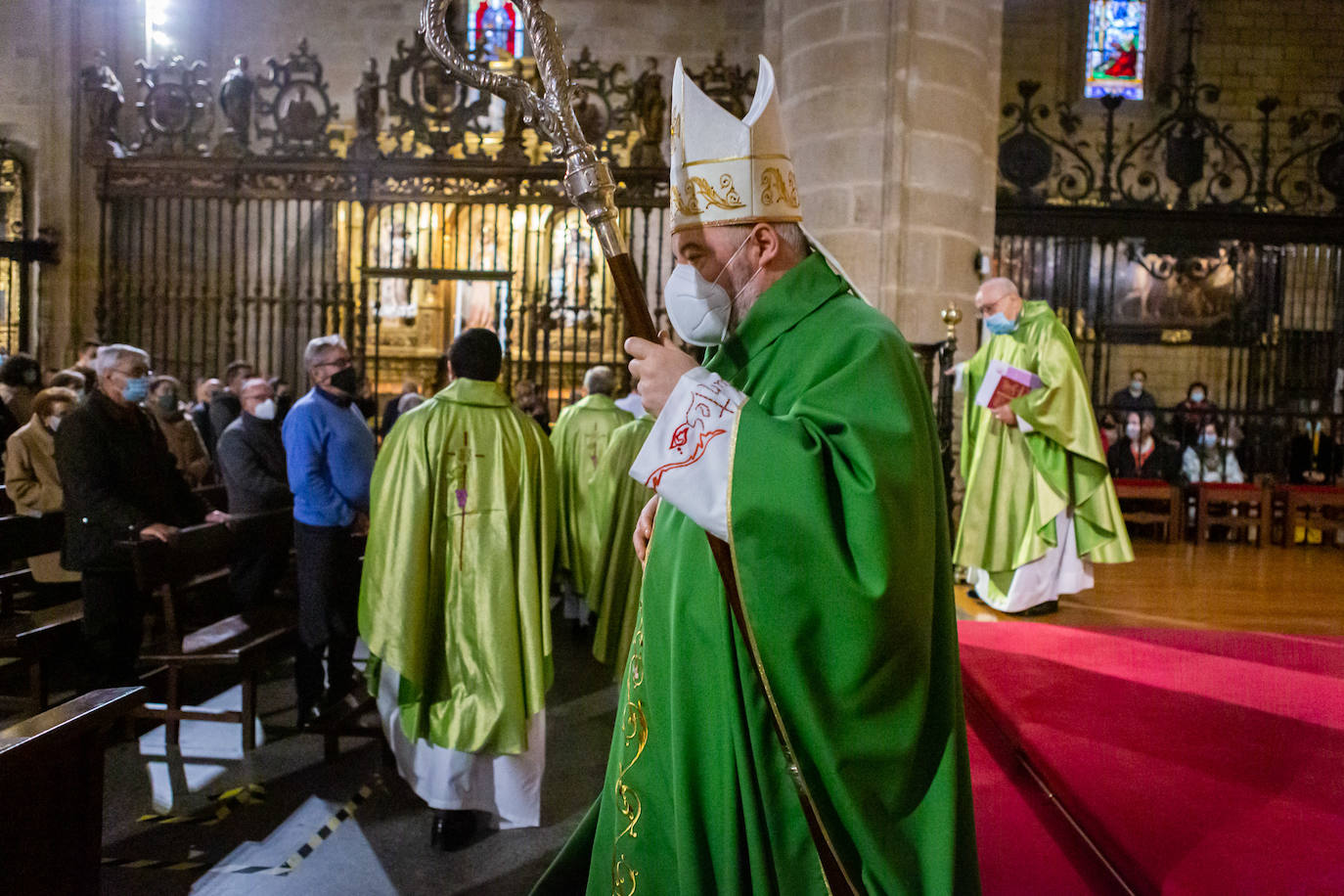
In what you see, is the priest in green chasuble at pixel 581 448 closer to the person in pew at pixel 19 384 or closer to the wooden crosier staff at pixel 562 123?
the person in pew at pixel 19 384

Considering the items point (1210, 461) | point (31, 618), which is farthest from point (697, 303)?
A: point (1210, 461)

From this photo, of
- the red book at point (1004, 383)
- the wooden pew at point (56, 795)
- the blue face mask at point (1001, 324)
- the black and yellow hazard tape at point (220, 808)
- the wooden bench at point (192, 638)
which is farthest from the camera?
the blue face mask at point (1001, 324)

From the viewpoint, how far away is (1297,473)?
1056cm

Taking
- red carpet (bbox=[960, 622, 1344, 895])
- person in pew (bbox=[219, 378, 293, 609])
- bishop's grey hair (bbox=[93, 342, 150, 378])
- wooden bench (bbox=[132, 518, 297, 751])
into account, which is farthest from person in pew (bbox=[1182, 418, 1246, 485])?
bishop's grey hair (bbox=[93, 342, 150, 378])

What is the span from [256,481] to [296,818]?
2244 mm

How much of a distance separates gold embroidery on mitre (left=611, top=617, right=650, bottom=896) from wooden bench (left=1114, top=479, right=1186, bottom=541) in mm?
8892

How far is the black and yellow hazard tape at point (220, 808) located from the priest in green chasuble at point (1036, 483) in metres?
4.03

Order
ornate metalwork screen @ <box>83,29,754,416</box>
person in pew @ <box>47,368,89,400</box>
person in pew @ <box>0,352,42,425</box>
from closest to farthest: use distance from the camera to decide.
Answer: person in pew @ <box>47,368,89,400</box> < person in pew @ <box>0,352,42,425</box> < ornate metalwork screen @ <box>83,29,754,416</box>

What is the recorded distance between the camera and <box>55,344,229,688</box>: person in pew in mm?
4387

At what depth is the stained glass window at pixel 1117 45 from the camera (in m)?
14.7

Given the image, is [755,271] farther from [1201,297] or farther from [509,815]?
[1201,297]

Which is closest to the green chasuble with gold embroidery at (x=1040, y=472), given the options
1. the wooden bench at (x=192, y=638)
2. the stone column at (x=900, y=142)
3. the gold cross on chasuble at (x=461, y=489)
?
the stone column at (x=900, y=142)

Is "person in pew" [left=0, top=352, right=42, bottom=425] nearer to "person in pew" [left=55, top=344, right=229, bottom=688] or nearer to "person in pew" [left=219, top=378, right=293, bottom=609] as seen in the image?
"person in pew" [left=219, top=378, right=293, bottom=609]

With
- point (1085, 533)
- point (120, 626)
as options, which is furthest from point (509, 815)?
point (1085, 533)
